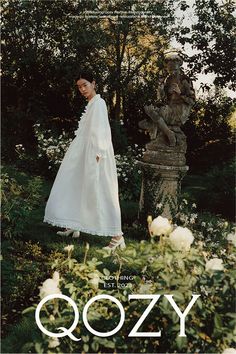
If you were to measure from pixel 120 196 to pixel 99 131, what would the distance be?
347 centimetres

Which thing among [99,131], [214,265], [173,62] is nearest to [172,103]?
[173,62]

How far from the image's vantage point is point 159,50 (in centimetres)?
1016

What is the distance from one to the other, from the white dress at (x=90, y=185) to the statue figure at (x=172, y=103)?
1.33 meters

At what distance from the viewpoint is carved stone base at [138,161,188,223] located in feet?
22.5

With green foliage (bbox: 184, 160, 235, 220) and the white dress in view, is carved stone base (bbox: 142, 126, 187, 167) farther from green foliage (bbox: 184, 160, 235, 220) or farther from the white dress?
green foliage (bbox: 184, 160, 235, 220)

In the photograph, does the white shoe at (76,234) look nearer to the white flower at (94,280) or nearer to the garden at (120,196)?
the garden at (120,196)

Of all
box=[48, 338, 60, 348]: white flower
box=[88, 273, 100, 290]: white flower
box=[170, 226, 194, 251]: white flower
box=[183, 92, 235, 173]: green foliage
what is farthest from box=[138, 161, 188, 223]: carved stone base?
box=[183, 92, 235, 173]: green foliage

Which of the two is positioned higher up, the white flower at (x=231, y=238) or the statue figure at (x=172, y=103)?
the statue figure at (x=172, y=103)

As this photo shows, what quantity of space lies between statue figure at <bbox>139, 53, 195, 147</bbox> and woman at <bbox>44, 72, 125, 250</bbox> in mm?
1339

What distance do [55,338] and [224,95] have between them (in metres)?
9.61

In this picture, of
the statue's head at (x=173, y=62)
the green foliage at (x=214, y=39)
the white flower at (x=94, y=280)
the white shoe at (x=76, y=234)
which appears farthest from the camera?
the green foliage at (x=214, y=39)

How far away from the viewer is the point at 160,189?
6.89 m

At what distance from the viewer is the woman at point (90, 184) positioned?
5730mm

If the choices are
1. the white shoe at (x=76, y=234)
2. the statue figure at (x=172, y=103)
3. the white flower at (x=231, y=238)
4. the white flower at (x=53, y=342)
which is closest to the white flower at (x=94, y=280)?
the white flower at (x=53, y=342)
